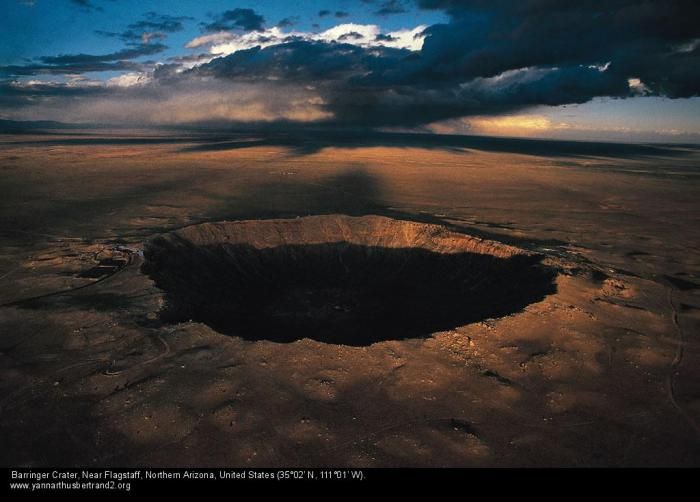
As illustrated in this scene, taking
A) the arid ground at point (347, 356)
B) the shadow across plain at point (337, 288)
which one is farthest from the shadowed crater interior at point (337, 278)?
the arid ground at point (347, 356)

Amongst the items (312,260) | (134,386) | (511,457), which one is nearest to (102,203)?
(312,260)

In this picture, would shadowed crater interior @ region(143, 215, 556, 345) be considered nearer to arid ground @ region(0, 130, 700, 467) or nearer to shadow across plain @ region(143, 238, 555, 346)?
shadow across plain @ region(143, 238, 555, 346)

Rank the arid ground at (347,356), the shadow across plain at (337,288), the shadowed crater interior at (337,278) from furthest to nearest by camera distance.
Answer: the shadowed crater interior at (337,278)
the shadow across plain at (337,288)
the arid ground at (347,356)

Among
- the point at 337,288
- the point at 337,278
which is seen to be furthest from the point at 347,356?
the point at 337,278

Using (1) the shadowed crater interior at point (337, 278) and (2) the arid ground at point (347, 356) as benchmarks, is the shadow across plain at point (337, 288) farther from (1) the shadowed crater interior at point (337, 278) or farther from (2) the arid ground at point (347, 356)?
(2) the arid ground at point (347, 356)

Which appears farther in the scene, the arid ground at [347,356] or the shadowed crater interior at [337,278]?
the shadowed crater interior at [337,278]

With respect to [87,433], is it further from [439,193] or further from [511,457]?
[439,193]

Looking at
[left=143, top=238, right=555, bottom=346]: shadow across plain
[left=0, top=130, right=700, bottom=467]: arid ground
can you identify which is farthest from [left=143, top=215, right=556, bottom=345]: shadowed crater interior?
[left=0, top=130, right=700, bottom=467]: arid ground
